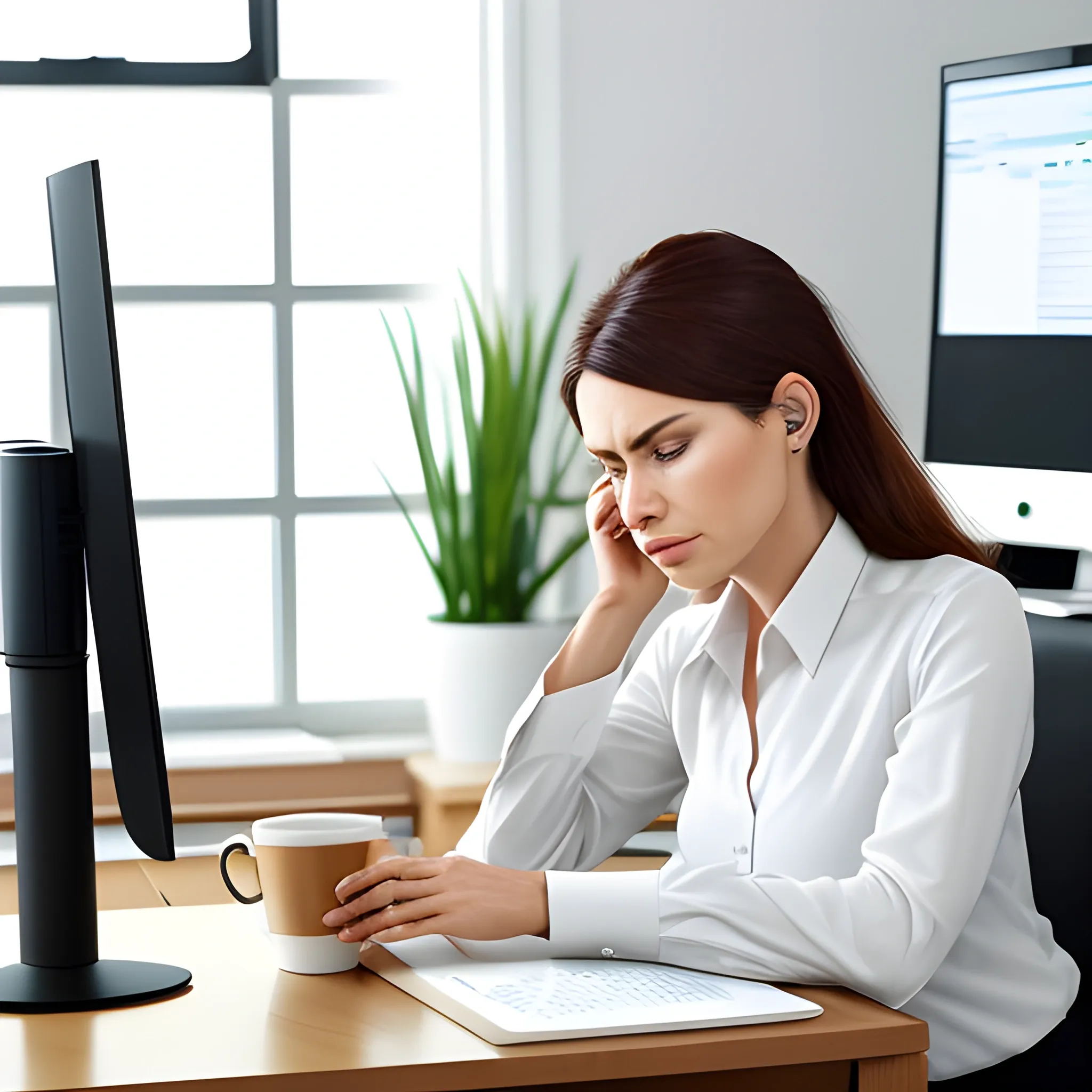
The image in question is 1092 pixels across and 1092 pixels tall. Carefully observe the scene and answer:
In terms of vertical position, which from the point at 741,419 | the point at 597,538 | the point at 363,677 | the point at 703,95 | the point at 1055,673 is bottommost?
the point at 363,677

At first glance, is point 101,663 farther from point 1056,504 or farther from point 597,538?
point 1056,504

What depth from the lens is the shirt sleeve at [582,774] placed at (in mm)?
1567

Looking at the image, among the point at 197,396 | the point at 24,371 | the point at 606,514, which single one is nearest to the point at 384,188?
the point at 197,396

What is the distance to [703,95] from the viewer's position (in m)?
2.62

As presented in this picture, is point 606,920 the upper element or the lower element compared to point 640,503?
lower

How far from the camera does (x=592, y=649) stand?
1565 mm

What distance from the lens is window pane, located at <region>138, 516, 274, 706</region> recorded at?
2.77 metres

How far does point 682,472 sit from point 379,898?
1.46 feet

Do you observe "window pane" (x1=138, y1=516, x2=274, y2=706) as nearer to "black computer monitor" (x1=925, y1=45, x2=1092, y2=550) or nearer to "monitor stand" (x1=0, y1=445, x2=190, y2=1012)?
"black computer monitor" (x1=925, y1=45, x2=1092, y2=550)

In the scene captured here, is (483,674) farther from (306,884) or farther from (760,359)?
(306,884)

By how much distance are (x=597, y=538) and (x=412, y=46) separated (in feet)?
4.64

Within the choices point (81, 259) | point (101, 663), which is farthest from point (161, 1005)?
point (81, 259)

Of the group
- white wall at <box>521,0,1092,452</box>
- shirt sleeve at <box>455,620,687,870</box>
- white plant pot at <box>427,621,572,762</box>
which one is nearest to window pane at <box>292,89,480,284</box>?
white wall at <box>521,0,1092,452</box>

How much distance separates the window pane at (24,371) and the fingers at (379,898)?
1733mm
